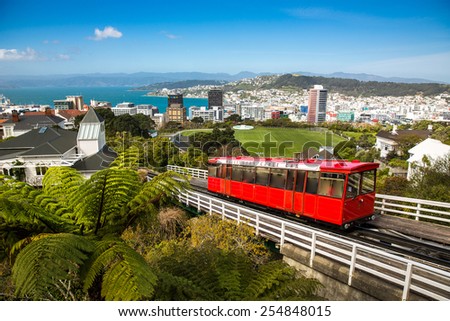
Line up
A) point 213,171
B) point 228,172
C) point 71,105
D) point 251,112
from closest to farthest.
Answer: point 228,172, point 213,171, point 71,105, point 251,112

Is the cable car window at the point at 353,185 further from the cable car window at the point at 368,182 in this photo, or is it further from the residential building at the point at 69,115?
the residential building at the point at 69,115

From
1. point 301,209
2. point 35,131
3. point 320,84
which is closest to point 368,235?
point 301,209

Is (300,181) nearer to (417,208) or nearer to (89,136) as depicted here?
(417,208)

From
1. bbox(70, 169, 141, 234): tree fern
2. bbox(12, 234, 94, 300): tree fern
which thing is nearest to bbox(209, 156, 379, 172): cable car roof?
bbox(70, 169, 141, 234): tree fern

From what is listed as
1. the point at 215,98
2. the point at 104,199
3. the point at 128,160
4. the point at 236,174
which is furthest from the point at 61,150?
the point at 215,98

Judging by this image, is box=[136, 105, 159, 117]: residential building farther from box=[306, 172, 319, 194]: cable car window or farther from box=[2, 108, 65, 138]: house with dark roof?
box=[306, 172, 319, 194]: cable car window

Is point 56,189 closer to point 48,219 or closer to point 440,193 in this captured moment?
point 48,219
